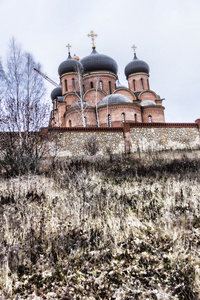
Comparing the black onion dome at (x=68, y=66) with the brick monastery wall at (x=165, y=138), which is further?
the black onion dome at (x=68, y=66)

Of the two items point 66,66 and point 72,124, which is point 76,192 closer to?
point 72,124

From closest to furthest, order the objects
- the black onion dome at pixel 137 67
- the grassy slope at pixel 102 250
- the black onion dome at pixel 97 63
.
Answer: the grassy slope at pixel 102 250
the black onion dome at pixel 97 63
the black onion dome at pixel 137 67

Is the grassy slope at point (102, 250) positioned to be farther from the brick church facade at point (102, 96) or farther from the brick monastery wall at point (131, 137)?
the brick church facade at point (102, 96)

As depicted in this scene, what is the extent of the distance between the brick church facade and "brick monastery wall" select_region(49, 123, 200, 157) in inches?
232

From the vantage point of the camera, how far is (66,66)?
2558 centimetres

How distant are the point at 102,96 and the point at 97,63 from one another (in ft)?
12.3

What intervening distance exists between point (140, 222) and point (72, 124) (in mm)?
19116

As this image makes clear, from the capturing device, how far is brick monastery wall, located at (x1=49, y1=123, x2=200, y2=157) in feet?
43.9

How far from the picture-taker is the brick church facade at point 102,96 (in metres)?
21.2

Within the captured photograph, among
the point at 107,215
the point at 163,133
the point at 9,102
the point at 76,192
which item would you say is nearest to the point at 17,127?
the point at 9,102

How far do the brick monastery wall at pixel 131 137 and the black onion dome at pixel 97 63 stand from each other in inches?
521

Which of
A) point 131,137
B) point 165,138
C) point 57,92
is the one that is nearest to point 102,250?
point 131,137

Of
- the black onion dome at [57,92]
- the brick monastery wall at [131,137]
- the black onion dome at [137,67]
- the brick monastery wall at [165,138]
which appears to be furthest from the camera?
the black onion dome at [57,92]

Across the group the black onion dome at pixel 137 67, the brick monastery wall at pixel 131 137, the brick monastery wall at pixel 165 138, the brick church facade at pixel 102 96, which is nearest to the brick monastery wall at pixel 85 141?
the brick monastery wall at pixel 131 137
